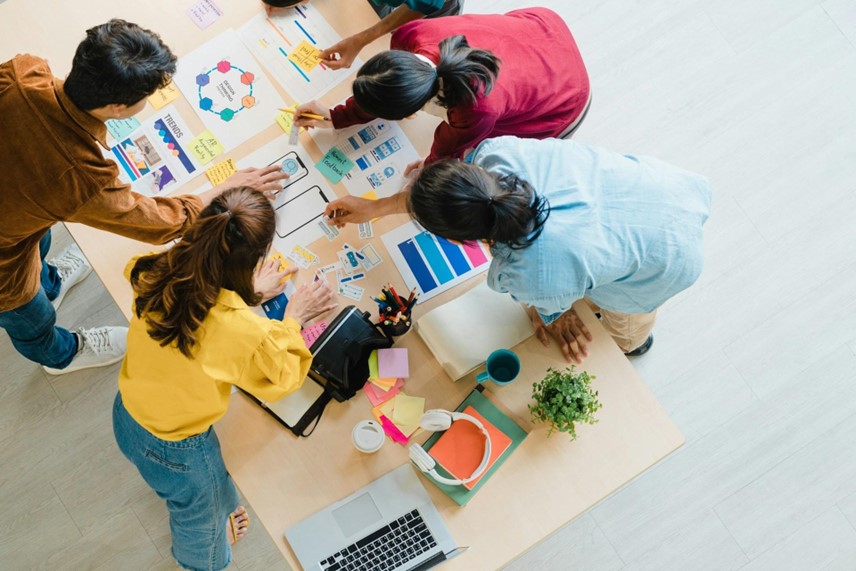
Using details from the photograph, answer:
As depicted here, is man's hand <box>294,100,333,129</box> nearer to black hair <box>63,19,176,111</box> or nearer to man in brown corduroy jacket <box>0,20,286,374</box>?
man in brown corduroy jacket <box>0,20,286,374</box>

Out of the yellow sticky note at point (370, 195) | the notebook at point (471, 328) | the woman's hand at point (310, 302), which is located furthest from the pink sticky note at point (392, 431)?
the yellow sticky note at point (370, 195)

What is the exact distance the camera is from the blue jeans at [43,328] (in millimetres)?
1952

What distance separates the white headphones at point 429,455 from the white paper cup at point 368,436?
3.1 inches

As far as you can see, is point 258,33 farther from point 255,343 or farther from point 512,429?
point 512,429

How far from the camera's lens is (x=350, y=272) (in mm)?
1684

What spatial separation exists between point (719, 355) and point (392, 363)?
136 centimetres

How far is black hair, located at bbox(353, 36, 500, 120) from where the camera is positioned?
1414 mm

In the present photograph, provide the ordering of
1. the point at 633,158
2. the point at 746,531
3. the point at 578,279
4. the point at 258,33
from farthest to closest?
the point at 746,531 → the point at 258,33 → the point at 633,158 → the point at 578,279

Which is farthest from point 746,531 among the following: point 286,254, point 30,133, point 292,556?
point 30,133

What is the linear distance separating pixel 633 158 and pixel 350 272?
28.7 inches

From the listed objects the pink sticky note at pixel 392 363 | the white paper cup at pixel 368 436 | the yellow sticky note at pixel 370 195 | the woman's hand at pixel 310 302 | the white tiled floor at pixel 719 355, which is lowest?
the white tiled floor at pixel 719 355

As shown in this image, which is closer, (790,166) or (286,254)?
(286,254)

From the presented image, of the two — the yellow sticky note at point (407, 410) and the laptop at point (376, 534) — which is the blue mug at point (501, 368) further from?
the laptop at point (376, 534)

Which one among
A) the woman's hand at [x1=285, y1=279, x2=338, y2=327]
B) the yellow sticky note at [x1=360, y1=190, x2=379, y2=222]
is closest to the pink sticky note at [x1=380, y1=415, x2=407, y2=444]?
the woman's hand at [x1=285, y1=279, x2=338, y2=327]
